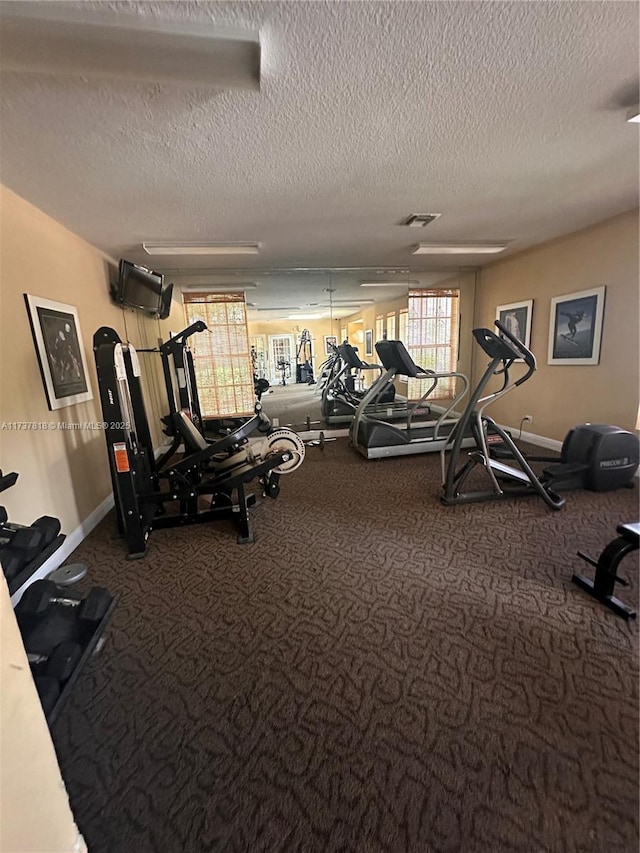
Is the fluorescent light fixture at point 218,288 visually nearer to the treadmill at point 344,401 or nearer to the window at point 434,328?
the treadmill at point 344,401

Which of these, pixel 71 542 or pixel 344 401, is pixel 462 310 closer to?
pixel 344 401

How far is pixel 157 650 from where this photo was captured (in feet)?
5.60

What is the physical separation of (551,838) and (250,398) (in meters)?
5.22

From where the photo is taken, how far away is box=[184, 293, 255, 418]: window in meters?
5.14

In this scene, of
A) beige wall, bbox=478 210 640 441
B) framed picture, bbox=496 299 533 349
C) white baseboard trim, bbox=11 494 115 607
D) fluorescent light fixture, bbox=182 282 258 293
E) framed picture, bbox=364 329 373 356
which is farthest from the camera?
framed picture, bbox=364 329 373 356

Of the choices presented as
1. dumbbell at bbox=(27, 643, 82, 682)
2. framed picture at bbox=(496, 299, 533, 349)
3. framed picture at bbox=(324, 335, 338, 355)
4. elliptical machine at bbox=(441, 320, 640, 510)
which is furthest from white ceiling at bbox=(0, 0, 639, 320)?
framed picture at bbox=(324, 335, 338, 355)

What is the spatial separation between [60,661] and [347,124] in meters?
2.89

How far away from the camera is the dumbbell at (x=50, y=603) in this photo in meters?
1.55

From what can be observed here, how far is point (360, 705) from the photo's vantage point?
1.40 m

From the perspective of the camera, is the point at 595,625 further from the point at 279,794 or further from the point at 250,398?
the point at 250,398

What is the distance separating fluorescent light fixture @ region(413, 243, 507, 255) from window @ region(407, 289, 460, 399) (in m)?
1.21

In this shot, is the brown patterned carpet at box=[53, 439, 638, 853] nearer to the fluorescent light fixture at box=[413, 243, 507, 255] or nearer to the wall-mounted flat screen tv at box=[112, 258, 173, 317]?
the wall-mounted flat screen tv at box=[112, 258, 173, 317]

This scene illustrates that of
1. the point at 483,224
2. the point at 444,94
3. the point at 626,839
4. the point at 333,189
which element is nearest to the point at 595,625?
the point at 626,839

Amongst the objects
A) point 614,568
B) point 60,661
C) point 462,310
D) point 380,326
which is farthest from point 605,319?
point 60,661
